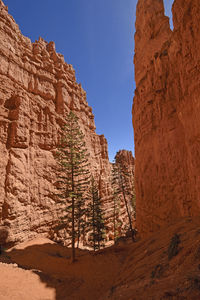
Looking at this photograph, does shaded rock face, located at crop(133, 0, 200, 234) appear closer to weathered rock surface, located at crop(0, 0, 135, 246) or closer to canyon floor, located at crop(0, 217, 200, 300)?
canyon floor, located at crop(0, 217, 200, 300)

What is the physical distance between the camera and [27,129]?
22531 mm

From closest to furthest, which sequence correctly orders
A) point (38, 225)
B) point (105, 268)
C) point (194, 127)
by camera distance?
point (194, 127)
point (105, 268)
point (38, 225)

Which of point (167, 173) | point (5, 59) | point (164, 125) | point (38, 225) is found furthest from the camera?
point (5, 59)

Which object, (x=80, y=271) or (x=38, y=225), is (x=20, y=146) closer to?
(x=38, y=225)

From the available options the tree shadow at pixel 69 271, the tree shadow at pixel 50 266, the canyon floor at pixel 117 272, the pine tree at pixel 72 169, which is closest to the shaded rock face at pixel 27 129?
the pine tree at pixel 72 169

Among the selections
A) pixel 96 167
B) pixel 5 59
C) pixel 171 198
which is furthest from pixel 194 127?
pixel 96 167

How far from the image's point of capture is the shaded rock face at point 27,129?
18.7 metres

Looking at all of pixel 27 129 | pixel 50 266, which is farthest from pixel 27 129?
pixel 50 266

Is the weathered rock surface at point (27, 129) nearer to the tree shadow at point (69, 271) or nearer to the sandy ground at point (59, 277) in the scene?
the tree shadow at point (69, 271)

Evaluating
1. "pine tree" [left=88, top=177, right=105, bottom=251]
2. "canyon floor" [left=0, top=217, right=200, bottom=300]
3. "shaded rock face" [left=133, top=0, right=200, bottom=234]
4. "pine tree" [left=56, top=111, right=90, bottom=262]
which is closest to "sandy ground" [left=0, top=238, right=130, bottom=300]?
"canyon floor" [left=0, top=217, right=200, bottom=300]

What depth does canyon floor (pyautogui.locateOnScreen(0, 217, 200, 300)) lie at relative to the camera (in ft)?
12.1

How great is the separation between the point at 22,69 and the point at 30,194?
64.8 ft

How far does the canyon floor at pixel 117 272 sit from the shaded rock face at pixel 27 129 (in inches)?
143

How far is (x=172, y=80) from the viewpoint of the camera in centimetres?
1270
